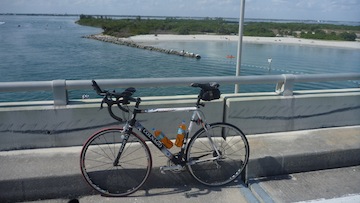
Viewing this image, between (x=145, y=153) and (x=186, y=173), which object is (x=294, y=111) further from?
(x=145, y=153)

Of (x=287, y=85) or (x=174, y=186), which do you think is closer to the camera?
(x=174, y=186)

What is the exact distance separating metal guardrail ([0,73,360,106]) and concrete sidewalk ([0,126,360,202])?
807mm

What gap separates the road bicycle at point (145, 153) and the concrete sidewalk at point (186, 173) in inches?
5.5

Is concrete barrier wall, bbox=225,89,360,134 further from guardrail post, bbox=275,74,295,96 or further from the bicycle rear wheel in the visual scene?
the bicycle rear wheel

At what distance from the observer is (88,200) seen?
374cm

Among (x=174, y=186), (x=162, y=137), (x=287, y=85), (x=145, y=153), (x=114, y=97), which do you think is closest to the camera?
(x=114, y=97)

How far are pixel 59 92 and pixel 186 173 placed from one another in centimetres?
204

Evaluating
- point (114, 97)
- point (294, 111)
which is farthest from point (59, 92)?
point (294, 111)

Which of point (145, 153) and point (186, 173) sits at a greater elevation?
point (145, 153)

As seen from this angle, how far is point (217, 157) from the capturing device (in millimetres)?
4094

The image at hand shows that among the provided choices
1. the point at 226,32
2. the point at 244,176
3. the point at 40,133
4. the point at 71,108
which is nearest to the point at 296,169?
the point at 244,176

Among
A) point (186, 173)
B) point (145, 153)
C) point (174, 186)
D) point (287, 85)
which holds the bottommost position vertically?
point (174, 186)

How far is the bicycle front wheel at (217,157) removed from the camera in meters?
4.01

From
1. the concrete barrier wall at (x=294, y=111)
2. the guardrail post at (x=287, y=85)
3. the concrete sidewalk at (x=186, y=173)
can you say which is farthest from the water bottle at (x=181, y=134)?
the guardrail post at (x=287, y=85)
